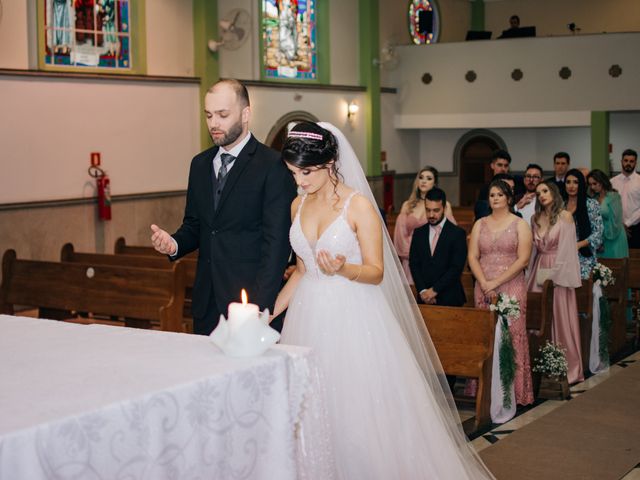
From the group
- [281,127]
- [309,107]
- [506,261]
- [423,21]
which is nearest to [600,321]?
[506,261]

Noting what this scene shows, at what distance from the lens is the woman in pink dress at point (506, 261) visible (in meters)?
7.00

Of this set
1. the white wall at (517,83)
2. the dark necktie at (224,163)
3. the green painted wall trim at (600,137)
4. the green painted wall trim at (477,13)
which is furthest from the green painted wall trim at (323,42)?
the dark necktie at (224,163)

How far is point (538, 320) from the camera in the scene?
745 centimetres

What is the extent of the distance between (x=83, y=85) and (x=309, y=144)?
27.5 feet

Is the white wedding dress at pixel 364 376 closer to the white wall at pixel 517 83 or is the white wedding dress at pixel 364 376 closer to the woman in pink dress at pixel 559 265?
the woman in pink dress at pixel 559 265

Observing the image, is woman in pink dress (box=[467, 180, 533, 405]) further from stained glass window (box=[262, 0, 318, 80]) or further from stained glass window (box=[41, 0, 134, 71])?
stained glass window (box=[262, 0, 318, 80])

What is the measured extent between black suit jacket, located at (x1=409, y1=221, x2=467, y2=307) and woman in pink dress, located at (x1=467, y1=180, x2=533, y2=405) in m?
0.14

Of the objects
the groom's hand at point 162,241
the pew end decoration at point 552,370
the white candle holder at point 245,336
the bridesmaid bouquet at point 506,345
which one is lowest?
the pew end decoration at point 552,370

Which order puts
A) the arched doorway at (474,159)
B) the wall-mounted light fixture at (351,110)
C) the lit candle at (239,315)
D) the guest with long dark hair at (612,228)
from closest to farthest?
the lit candle at (239,315) < the guest with long dark hair at (612,228) < the wall-mounted light fixture at (351,110) < the arched doorway at (474,159)

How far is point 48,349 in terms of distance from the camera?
10.2 feet

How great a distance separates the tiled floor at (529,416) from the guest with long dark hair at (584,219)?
0.92 m

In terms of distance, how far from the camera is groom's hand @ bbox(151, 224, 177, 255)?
393 cm

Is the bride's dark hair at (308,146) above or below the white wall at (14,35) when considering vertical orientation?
below

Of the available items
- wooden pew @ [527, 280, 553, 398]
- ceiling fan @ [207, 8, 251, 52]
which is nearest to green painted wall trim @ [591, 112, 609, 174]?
ceiling fan @ [207, 8, 251, 52]
